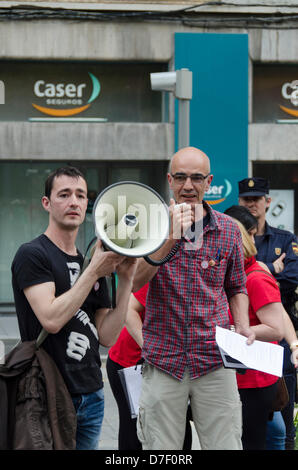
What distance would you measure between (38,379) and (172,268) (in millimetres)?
769

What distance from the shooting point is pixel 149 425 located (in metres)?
2.90

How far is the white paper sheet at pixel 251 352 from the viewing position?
9.23 ft

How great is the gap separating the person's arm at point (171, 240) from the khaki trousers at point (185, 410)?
0.44 m

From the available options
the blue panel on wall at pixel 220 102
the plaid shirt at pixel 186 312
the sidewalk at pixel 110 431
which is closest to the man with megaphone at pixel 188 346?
A: the plaid shirt at pixel 186 312

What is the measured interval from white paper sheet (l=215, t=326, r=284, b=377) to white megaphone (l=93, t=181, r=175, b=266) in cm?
48

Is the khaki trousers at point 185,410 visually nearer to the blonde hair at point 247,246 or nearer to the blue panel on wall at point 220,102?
the blonde hair at point 247,246

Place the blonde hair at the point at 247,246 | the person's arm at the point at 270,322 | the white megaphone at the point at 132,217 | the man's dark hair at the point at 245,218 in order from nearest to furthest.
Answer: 1. the white megaphone at the point at 132,217
2. the person's arm at the point at 270,322
3. the blonde hair at the point at 247,246
4. the man's dark hair at the point at 245,218

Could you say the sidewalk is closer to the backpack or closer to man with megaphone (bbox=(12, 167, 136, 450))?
man with megaphone (bbox=(12, 167, 136, 450))

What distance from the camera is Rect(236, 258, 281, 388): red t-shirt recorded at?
3.37 metres

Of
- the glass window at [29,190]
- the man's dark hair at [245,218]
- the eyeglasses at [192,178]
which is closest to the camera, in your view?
the eyeglasses at [192,178]

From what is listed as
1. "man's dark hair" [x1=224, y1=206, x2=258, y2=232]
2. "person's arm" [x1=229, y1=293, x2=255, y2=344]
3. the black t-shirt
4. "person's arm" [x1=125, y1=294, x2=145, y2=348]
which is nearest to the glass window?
"man's dark hair" [x1=224, y1=206, x2=258, y2=232]

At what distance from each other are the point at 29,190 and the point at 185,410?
30.2 feet
